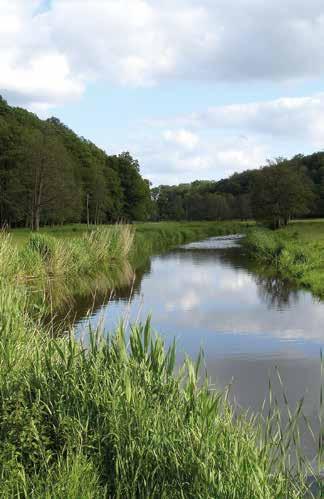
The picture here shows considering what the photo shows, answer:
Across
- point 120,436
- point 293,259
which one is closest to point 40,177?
point 293,259

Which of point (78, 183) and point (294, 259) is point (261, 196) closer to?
point (78, 183)

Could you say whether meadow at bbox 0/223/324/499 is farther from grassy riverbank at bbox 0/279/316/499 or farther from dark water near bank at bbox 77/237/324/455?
dark water near bank at bbox 77/237/324/455

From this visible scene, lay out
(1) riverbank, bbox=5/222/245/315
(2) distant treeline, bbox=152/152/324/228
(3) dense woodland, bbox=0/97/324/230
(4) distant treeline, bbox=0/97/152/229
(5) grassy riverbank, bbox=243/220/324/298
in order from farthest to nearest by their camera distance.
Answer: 1. (2) distant treeline, bbox=152/152/324/228
2. (3) dense woodland, bbox=0/97/324/230
3. (4) distant treeline, bbox=0/97/152/229
4. (5) grassy riverbank, bbox=243/220/324/298
5. (1) riverbank, bbox=5/222/245/315

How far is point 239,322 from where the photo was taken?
14.0 metres

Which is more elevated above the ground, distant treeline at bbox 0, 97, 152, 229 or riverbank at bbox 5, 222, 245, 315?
distant treeline at bbox 0, 97, 152, 229

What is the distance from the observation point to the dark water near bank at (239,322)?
347 inches

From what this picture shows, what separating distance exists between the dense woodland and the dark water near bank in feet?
74.2

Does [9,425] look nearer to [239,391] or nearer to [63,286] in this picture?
[239,391]

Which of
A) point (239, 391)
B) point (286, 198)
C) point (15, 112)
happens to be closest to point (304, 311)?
point (239, 391)

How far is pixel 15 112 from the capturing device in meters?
59.8

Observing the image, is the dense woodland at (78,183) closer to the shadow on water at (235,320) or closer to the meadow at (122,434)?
the shadow on water at (235,320)

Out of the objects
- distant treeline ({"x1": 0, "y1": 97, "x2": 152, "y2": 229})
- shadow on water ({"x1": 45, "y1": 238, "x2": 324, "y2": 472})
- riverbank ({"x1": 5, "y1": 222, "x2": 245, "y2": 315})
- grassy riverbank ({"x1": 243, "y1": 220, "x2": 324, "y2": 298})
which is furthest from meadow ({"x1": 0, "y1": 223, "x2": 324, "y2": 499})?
distant treeline ({"x1": 0, "y1": 97, "x2": 152, "y2": 229})

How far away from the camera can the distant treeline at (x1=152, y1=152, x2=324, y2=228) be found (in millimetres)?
54406

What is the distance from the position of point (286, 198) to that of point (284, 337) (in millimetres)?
43203
